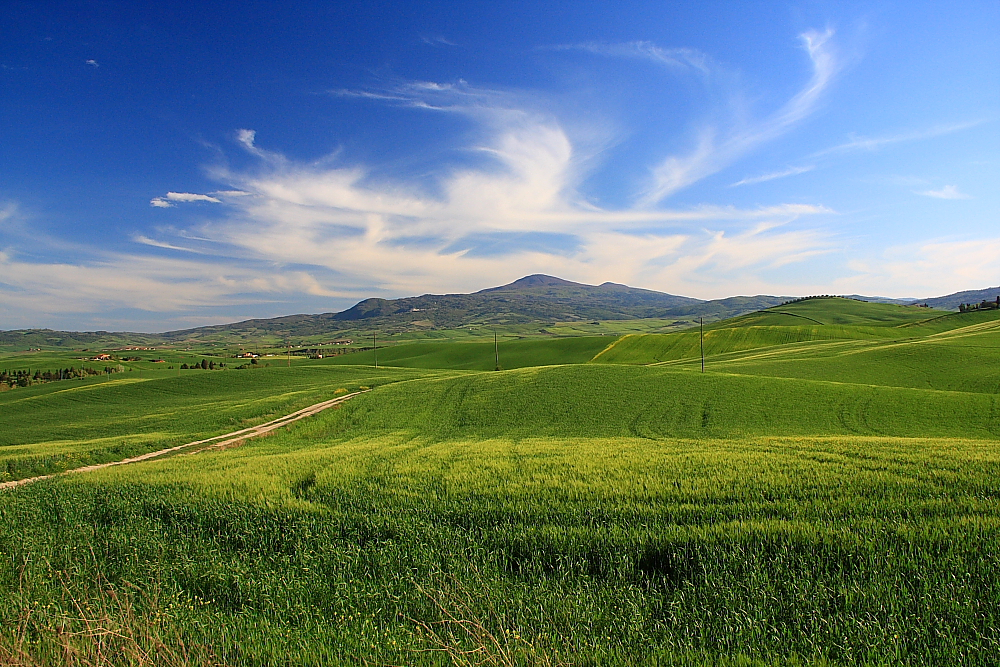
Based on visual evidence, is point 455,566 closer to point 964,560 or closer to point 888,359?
point 964,560

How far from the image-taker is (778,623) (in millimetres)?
5418

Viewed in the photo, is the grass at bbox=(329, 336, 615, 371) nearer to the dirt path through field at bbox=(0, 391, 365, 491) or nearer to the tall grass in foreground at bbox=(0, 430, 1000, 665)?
the dirt path through field at bbox=(0, 391, 365, 491)

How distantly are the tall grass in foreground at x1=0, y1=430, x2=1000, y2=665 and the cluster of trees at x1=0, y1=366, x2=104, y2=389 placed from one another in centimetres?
11763

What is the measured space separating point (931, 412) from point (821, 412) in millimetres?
5793

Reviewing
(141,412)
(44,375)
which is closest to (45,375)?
(44,375)

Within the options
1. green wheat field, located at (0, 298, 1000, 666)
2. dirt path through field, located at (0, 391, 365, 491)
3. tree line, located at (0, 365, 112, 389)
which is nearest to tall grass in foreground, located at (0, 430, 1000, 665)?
green wheat field, located at (0, 298, 1000, 666)

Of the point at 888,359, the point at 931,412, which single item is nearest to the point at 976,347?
the point at 888,359

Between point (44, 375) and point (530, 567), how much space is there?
457 feet

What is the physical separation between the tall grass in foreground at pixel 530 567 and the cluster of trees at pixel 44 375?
386 ft

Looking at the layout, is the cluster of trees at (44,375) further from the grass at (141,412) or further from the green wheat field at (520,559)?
the green wheat field at (520,559)

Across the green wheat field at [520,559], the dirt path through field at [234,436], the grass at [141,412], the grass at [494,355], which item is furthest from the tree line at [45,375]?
the green wheat field at [520,559]

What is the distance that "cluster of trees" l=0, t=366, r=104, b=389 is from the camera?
309 feet

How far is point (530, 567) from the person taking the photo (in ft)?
22.9

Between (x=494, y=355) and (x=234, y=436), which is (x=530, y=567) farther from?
(x=494, y=355)
